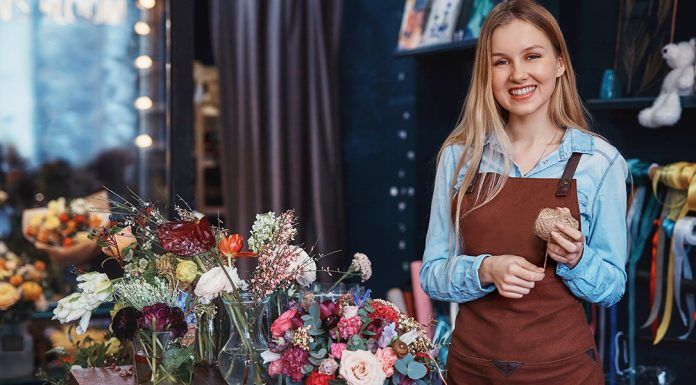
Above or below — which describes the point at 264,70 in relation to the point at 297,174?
above

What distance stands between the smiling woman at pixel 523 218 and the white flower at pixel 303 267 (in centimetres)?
24

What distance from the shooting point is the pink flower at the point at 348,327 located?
172cm

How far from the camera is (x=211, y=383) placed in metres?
1.96

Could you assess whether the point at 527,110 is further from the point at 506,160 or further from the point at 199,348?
the point at 199,348

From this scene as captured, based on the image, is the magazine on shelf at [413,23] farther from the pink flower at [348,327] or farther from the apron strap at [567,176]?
the pink flower at [348,327]

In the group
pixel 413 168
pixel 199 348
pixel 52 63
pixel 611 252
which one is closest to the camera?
pixel 611 252

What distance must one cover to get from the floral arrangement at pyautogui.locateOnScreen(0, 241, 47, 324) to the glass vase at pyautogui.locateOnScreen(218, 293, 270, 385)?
2.49m

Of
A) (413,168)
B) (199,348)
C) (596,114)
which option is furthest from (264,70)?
(199,348)

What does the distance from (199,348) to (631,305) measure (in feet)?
6.75

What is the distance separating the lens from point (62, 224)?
188 inches

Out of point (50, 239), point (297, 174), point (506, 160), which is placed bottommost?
point (50, 239)

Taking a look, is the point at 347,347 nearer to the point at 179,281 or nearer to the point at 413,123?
the point at 179,281

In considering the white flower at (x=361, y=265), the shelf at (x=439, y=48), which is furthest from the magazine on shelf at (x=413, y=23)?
the white flower at (x=361, y=265)

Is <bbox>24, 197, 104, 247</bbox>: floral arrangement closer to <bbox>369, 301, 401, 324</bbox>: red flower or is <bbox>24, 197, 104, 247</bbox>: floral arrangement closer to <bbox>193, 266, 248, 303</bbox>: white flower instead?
<bbox>193, 266, 248, 303</bbox>: white flower
